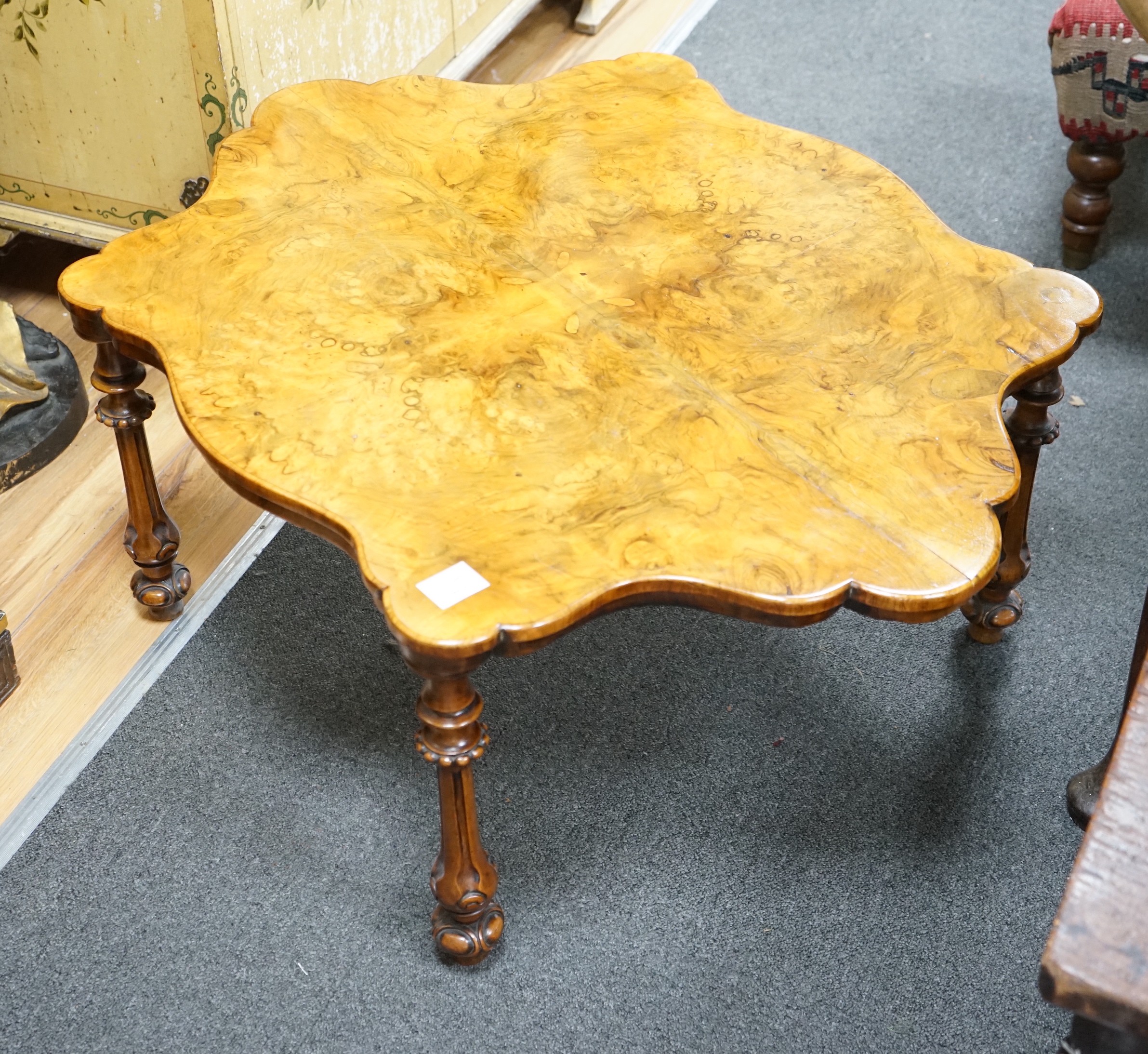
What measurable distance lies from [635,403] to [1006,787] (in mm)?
659

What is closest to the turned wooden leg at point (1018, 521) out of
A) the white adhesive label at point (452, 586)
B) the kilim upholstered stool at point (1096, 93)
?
the white adhesive label at point (452, 586)

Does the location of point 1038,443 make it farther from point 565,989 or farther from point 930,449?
point 565,989

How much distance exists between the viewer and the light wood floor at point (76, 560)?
1514 millimetres

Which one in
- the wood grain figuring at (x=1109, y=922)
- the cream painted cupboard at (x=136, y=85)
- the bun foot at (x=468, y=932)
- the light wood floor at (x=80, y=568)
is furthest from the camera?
the cream painted cupboard at (x=136, y=85)

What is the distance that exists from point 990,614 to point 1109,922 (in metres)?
1.00

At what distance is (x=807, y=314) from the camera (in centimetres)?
131

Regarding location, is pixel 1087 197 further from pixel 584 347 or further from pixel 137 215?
pixel 137 215

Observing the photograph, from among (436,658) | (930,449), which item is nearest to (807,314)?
(930,449)

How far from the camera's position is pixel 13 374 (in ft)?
6.17

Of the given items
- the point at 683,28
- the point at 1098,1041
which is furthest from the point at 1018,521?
the point at 683,28

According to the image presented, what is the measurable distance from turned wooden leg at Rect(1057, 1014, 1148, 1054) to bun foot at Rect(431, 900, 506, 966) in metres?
0.66

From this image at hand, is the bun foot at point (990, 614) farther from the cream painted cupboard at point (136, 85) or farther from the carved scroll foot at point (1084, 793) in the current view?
the cream painted cupboard at point (136, 85)

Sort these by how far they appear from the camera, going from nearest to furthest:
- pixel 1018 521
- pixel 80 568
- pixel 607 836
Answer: pixel 607 836 → pixel 1018 521 → pixel 80 568

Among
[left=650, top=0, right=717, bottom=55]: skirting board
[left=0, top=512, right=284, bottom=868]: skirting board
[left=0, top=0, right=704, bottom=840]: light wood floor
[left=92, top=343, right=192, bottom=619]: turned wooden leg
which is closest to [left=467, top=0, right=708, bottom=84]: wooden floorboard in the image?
[left=650, top=0, right=717, bottom=55]: skirting board
